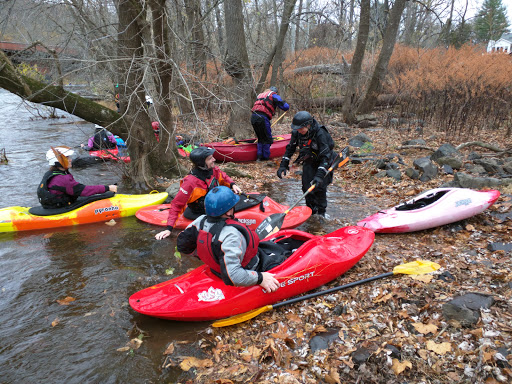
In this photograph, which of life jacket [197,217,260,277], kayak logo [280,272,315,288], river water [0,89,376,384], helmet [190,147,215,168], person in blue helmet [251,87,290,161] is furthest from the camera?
person in blue helmet [251,87,290,161]

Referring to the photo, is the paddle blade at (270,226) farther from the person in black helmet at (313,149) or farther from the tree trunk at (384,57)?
the tree trunk at (384,57)

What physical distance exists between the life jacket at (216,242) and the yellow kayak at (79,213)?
11.8 ft

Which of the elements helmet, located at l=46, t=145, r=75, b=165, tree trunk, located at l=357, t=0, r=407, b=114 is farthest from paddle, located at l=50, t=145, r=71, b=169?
tree trunk, located at l=357, t=0, r=407, b=114

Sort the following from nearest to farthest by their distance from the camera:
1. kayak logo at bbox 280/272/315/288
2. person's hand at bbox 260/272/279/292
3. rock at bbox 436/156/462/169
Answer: person's hand at bbox 260/272/279/292 < kayak logo at bbox 280/272/315/288 < rock at bbox 436/156/462/169

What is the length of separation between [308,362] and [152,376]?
1325 mm

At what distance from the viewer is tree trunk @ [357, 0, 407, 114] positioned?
10.7 m

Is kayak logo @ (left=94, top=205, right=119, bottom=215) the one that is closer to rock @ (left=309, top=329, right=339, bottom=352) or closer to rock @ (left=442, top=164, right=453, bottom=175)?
rock @ (left=309, top=329, right=339, bottom=352)

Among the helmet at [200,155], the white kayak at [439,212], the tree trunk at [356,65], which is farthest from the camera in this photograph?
the tree trunk at [356,65]

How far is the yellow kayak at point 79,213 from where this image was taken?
5.79 m

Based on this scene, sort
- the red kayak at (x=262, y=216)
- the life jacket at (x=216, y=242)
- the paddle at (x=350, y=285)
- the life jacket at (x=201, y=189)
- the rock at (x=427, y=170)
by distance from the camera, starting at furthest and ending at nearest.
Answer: the rock at (x=427, y=170) < the red kayak at (x=262, y=216) < the life jacket at (x=201, y=189) < the paddle at (x=350, y=285) < the life jacket at (x=216, y=242)

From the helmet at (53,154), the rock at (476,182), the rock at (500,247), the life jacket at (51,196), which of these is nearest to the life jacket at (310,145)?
the rock at (500,247)

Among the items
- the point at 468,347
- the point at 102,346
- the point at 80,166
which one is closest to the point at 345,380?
the point at 468,347

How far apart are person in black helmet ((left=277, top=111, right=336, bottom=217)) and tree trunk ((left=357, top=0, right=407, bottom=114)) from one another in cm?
755

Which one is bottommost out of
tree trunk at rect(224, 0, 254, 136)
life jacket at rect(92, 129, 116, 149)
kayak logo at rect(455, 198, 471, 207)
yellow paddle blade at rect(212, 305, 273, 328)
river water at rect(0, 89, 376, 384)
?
river water at rect(0, 89, 376, 384)
